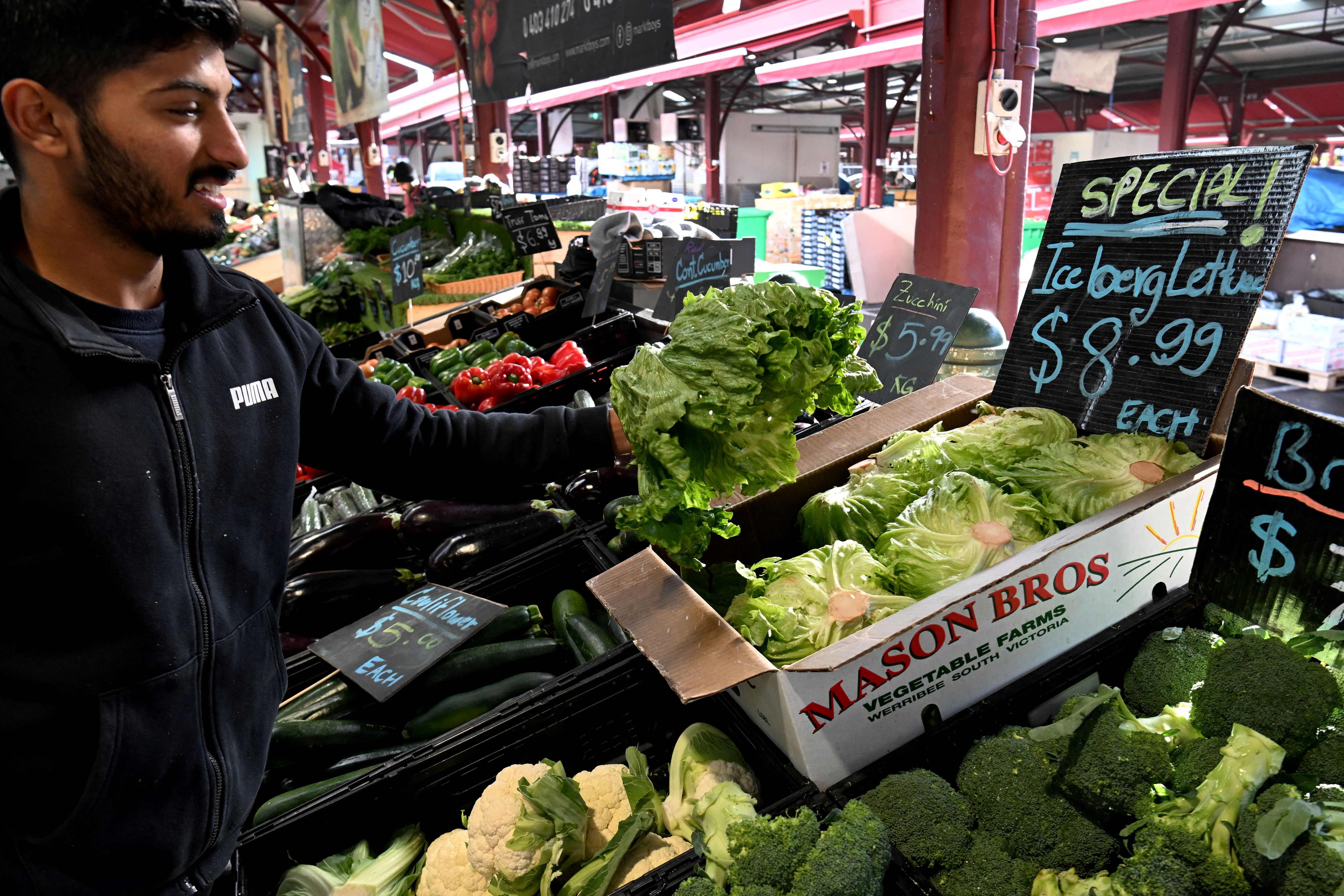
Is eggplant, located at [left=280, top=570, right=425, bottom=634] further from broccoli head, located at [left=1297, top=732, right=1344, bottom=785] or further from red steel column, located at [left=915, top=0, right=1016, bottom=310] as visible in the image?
red steel column, located at [left=915, top=0, right=1016, bottom=310]

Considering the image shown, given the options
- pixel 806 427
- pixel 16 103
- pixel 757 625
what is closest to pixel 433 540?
pixel 806 427

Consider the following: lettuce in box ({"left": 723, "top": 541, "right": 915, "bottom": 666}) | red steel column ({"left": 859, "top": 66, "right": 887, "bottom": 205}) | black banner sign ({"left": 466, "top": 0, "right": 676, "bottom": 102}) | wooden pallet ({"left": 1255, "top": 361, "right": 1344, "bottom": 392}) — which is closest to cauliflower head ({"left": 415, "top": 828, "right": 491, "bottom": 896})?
lettuce in box ({"left": 723, "top": 541, "right": 915, "bottom": 666})

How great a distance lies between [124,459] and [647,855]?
1096mm

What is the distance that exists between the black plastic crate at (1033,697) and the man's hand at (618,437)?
31.1 inches

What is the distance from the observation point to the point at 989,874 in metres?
1.26

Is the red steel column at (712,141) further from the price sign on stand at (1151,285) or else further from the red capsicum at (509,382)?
the price sign on stand at (1151,285)

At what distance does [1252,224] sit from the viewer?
1.70m

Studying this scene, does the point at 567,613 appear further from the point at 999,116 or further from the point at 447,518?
the point at 999,116

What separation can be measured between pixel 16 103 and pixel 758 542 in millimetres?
1646

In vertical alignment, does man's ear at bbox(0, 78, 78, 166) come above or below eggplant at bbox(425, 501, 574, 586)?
above

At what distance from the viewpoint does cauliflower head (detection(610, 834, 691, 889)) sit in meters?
1.53

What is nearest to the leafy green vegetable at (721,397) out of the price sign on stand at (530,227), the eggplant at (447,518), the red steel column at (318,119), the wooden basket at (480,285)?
the eggplant at (447,518)

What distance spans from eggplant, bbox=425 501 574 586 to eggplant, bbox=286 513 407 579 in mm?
204

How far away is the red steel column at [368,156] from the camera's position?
41.0 feet
